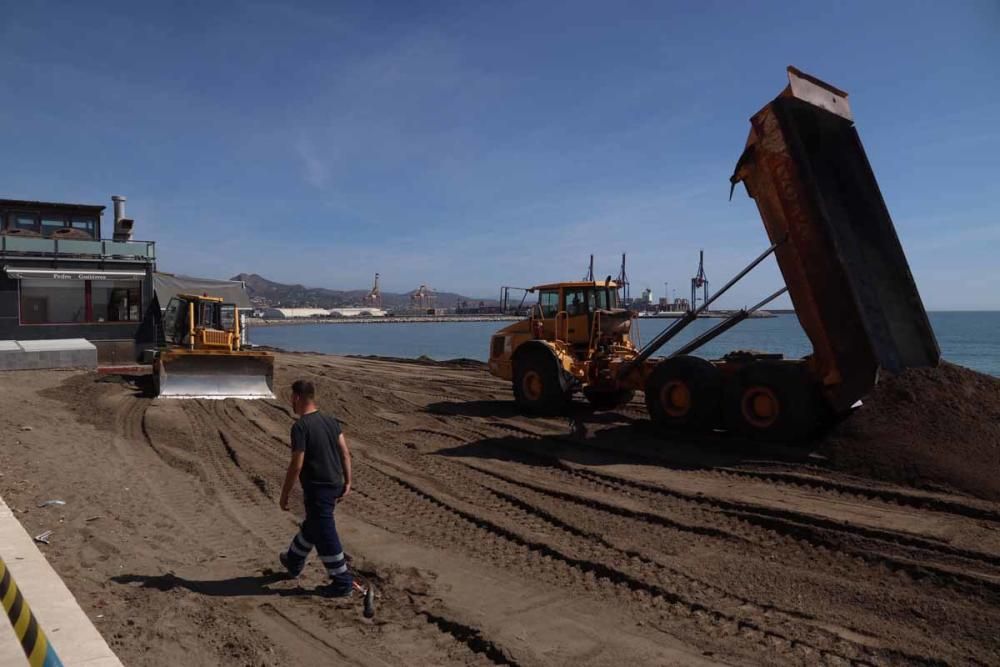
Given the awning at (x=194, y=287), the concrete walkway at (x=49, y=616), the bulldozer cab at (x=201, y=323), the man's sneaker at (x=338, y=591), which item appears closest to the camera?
the concrete walkway at (x=49, y=616)

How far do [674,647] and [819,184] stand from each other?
732cm

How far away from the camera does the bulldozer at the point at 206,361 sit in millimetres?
14875

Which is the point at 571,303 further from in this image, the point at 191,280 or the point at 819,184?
the point at 191,280

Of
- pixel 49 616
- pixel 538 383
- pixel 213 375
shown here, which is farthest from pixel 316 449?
pixel 213 375

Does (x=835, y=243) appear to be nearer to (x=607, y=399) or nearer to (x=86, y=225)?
(x=607, y=399)

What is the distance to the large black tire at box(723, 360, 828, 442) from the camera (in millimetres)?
9203

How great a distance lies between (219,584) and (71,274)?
1925 centimetres

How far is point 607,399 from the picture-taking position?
1377 cm

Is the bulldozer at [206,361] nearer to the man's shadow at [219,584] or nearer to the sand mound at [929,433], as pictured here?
the man's shadow at [219,584]

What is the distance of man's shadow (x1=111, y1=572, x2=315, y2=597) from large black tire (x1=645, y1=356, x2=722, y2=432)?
6.88m

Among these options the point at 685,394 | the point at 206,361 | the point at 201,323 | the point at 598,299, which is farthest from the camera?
the point at 201,323

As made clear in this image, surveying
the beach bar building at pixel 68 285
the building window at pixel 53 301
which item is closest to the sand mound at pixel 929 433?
the beach bar building at pixel 68 285

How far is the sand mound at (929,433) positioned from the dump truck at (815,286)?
0.99 feet

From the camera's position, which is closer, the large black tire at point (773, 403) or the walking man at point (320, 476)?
Answer: the walking man at point (320, 476)
